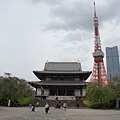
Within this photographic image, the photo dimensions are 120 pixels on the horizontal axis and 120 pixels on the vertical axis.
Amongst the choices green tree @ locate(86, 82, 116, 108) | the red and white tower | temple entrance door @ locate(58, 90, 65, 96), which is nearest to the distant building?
the red and white tower

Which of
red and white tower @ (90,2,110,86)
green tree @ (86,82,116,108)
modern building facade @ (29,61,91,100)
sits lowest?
green tree @ (86,82,116,108)

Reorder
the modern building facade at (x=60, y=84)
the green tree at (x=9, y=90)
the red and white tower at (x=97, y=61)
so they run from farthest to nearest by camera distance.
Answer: the red and white tower at (x=97, y=61), the modern building facade at (x=60, y=84), the green tree at (x=9, y=90)

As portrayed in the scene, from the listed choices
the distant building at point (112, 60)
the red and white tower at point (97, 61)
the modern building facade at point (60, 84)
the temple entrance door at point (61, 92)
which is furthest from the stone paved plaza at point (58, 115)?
the distant building at point (112, 60)

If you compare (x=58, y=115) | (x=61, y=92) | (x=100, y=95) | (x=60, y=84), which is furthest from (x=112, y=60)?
(x=58, y=115)

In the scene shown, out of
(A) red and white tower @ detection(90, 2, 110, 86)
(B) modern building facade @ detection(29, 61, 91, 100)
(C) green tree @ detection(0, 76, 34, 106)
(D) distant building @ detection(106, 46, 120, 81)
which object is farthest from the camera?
(D) distant building @ detection(106, 46, 120, 81)

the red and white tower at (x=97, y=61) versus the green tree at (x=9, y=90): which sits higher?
the red and white tower at (x=97, y=61)

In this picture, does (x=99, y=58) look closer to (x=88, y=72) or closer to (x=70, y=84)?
(x=88, y=72)

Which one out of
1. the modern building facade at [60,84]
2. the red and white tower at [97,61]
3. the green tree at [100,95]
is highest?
the red and white tower at [97,61]

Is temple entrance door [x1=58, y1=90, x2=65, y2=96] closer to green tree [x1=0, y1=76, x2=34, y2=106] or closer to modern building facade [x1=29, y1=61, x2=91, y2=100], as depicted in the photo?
modern building facade [x1=29, y1=61, x2=91, y2=100]

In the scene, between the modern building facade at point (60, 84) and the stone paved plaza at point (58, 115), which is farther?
the modern building facade at point (60, 84)

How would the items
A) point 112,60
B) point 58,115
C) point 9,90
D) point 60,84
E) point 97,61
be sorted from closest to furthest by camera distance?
1. point 58,115
2. point 9,90
3. point 60,84
4. point 97,61
5. point 112,60

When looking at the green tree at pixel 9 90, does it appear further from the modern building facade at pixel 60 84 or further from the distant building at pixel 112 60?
the distant building at pixel 112 60

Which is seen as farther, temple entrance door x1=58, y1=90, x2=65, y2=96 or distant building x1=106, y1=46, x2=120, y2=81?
distant building x1=106, y1=46, x2=120, y2=81

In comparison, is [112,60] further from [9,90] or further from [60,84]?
[9,90]
